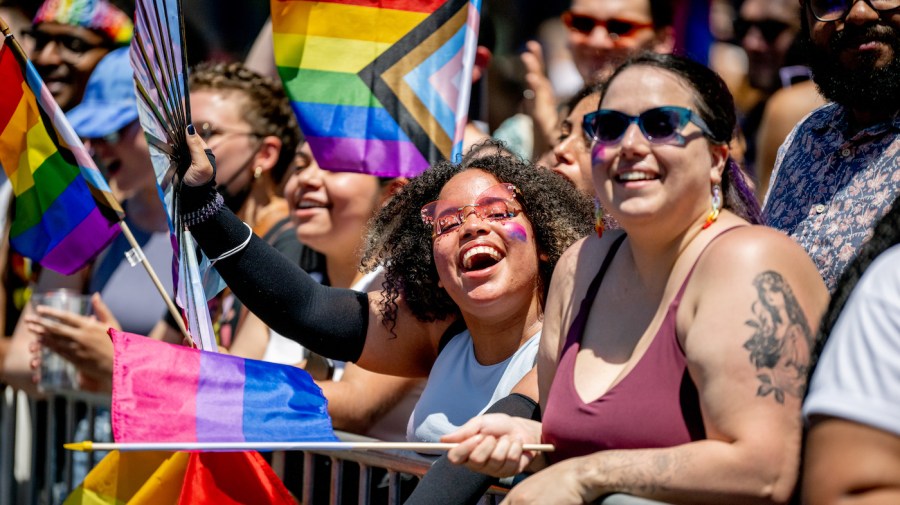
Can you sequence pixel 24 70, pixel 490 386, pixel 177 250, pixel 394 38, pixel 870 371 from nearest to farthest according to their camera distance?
pixel 870 371
pixel 490 386
pixel 177 250
pixel 24 70
pixel 394 38

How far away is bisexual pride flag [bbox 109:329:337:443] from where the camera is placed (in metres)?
2.94

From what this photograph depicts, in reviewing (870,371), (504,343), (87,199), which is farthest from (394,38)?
(870,371)

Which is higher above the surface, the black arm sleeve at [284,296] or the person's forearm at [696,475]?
the black arm sleeve at [284,296]

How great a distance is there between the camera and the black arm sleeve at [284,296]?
3.68 metres

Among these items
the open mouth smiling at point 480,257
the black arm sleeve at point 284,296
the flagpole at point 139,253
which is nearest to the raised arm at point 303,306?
the black arm sleeve at point 284,296

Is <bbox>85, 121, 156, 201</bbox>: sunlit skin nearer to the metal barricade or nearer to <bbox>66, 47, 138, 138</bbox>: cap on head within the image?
<bbox>66, 47, 138, 138</bbox>: cap on head

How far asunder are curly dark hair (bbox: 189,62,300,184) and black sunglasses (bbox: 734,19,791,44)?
2.36 m

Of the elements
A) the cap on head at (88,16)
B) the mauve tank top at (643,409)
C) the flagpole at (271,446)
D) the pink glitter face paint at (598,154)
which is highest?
the cap on head at (88,16)

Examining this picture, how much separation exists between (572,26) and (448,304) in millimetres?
2376

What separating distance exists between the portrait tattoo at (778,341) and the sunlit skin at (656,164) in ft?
1.04

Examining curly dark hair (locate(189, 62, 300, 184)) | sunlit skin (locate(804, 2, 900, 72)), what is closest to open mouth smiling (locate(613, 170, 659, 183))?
sunlit skin (locate(804, 2, 900, 72))

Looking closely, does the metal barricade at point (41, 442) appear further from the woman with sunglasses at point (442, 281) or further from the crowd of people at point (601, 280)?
the woman with sunglasses at point (442, 281)

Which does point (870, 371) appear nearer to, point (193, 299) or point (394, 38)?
point (193, 299)

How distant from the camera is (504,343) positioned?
11.4 feet
